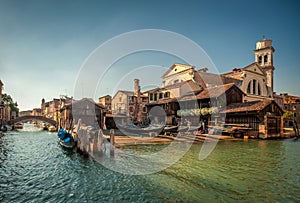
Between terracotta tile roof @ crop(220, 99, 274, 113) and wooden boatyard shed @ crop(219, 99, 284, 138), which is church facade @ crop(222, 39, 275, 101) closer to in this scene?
terracotta tile roof @ crop(220, 99, 274, 113)

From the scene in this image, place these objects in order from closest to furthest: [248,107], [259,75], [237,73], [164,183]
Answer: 1. [164,183]
2. [248,107]
3. [237,73]
4. [259,75]

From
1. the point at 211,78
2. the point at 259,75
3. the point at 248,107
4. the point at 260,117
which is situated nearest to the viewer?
the point at 260,117

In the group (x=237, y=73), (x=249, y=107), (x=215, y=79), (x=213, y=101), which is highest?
(x=237, y=73)

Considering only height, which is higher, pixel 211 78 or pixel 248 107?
pixel 211 78

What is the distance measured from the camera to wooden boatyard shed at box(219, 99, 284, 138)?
71.9 ft

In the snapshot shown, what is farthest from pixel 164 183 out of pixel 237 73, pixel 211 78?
pixel 237 73

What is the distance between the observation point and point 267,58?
44.6m

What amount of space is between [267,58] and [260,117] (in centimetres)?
2980

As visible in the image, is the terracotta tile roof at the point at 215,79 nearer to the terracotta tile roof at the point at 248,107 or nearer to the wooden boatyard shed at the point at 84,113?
the terracotta tile roof at the point at 248,107

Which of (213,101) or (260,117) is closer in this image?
(260,117)

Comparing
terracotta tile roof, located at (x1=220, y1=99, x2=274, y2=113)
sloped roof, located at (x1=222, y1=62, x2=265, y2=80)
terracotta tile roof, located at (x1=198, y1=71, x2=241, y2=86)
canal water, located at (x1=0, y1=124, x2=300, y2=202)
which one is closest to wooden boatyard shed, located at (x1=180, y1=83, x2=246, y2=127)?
terracotta tile roof, located at (x1=220, y1=99, x2=274, y2=113)

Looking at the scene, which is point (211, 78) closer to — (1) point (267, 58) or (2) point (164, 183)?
(1) point (267, 58)

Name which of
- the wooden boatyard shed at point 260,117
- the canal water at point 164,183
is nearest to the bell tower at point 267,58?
the wooden boatyard shed at point 260,117

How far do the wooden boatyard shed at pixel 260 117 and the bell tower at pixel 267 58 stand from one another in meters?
22.8
